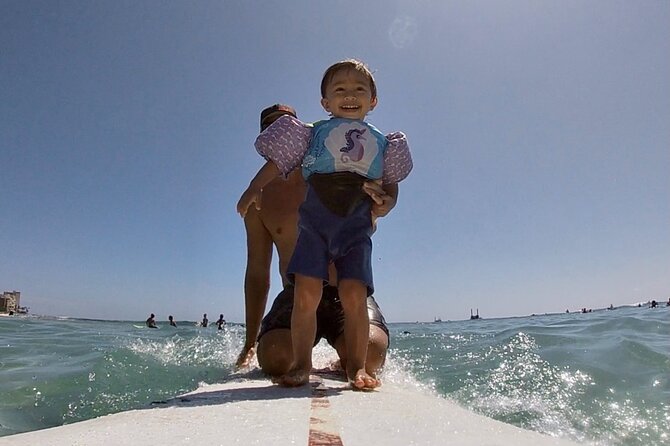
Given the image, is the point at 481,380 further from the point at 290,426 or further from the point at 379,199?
the point at 290,426

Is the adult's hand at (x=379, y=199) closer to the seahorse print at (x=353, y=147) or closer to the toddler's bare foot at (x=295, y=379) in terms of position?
the seahorse print at (x=353, y=147)

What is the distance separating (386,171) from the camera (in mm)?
2551

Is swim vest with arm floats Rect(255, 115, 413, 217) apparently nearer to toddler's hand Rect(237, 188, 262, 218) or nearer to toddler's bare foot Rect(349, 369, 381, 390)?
toddler's hand Rect(237, 188, 262, 218)

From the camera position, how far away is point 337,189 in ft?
7.84

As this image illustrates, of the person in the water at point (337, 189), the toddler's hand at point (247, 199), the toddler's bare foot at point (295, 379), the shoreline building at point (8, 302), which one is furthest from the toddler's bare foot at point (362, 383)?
the shoreline building at point (8, 302)

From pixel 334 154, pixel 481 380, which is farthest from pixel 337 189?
pixel 481 380

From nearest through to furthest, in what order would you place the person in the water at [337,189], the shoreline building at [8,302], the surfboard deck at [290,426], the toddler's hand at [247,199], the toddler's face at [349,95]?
the surfboard deck at [290,426] < the person in the water at [337,189] < the toddler's hand at [247,199] < the toddler's face at [349,95] < the shoreline building at [8,302]

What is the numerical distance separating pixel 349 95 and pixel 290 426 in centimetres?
180

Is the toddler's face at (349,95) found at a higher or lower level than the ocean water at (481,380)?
higher

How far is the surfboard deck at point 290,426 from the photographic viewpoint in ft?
3.53

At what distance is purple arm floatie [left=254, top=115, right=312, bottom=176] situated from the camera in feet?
7.97

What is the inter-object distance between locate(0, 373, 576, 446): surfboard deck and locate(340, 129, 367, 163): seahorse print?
1184 millimetres

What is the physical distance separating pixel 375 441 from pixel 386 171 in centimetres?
167

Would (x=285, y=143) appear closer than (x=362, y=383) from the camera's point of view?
No
